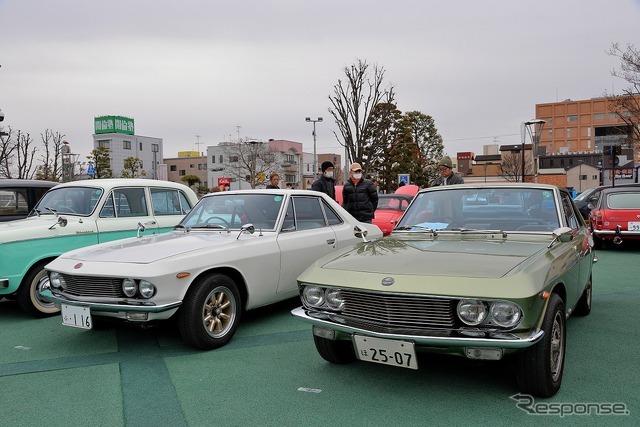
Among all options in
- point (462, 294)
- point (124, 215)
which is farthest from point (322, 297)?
point (124, 215)

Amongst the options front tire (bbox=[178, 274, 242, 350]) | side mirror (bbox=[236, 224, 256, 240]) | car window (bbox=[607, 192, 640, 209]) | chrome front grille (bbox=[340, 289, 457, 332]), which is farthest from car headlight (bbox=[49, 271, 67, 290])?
car window (bbox=[607, 192, 640, 209])

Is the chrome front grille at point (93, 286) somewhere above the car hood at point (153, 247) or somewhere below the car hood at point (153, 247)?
below

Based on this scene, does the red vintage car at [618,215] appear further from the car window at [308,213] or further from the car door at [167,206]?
the car door at [167,206]

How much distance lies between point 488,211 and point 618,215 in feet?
26.5

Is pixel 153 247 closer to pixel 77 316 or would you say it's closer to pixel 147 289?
pixel 147 289

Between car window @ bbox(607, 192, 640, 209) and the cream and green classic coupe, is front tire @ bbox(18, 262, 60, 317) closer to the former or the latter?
the cream and green classic coupe

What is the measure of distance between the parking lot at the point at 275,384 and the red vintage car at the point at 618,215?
21.5ft

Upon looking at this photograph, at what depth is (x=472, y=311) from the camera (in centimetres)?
308

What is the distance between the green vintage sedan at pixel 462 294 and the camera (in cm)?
304

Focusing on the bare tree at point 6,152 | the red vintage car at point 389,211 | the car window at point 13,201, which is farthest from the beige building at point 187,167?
the car window at point 13,201

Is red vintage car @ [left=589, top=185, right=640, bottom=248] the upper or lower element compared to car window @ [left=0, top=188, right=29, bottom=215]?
lower

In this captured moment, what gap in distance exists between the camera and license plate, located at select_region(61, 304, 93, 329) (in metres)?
4.39

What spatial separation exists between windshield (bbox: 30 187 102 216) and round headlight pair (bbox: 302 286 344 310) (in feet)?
13.7

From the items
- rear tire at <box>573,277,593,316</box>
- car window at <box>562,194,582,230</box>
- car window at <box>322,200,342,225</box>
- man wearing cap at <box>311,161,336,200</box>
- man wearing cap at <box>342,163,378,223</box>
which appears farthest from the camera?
man wearing cap at <box>311,161,336,200</box>
